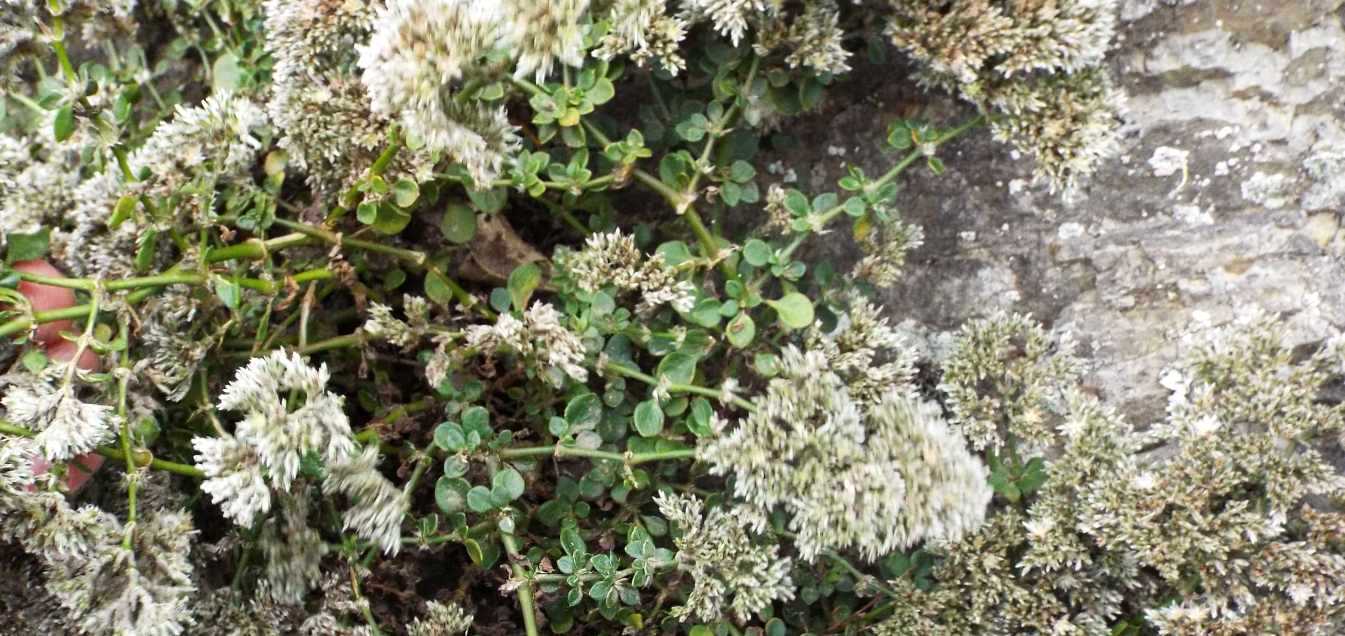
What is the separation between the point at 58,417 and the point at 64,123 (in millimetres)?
435

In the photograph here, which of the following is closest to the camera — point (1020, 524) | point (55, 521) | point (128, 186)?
point (55, 521)

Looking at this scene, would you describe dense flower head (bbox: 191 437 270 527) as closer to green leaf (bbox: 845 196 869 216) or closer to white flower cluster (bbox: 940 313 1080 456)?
green leaf (bbox: 845 196 869 216)

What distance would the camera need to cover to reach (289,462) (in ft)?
4.34

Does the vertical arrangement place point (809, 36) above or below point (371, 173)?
above

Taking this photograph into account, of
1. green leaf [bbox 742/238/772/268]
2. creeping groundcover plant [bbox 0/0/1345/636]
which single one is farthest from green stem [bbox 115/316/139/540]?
green leaf [bbox 742/238/772/268]

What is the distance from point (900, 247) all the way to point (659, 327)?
397 millimetres

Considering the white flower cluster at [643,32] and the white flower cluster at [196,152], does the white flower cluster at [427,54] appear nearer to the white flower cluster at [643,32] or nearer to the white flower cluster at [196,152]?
the white flower cluster at [643,32]

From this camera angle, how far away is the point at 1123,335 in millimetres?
1707

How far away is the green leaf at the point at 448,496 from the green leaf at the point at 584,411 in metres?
0.19

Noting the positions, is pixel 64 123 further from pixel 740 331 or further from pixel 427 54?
pixel 740 331

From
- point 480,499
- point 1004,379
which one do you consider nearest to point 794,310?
point 1004,379

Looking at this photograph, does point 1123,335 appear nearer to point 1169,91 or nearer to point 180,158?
point 1169,91

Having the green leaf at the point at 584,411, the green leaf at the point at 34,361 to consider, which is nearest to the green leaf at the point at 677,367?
the green leaf at the point at 584,411

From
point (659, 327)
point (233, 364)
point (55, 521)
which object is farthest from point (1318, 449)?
point (55, 521)
